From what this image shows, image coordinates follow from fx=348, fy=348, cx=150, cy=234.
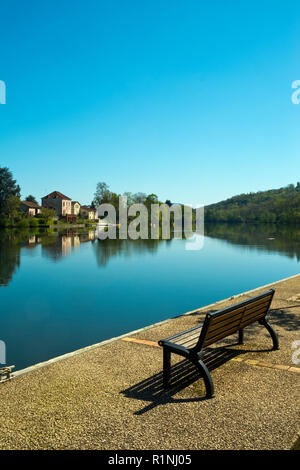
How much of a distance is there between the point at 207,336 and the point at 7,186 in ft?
312

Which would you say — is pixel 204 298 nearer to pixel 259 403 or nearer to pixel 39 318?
pixel 39 318

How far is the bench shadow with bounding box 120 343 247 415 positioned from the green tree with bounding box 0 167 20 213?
89292 mm

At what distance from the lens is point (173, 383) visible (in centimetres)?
Result: 520

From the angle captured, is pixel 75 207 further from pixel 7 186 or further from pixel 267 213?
pixel 267 213

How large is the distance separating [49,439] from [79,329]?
24.2 feet

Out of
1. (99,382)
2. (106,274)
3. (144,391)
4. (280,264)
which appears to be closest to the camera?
(144,391)

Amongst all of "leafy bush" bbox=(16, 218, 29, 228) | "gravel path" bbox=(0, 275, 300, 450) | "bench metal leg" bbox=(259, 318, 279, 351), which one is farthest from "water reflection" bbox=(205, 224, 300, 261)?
"leafy bush" bbox=(16, 218, 29, 228)

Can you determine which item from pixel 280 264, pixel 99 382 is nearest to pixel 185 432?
pixel 99 382

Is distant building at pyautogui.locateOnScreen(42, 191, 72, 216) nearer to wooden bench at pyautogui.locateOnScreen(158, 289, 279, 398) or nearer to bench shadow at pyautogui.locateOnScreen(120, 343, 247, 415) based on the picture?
bench shadow at pyautogui.locateOnScreen(120, 343, 247, 415)

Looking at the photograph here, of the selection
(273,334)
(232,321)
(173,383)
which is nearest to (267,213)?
(273,334)

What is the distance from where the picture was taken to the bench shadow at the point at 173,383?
185 inches

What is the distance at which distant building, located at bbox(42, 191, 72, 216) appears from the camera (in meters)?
120

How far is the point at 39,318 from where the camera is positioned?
12.5 metres

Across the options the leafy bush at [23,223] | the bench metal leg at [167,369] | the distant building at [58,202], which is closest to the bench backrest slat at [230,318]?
the bench metal leg at [167,369]
